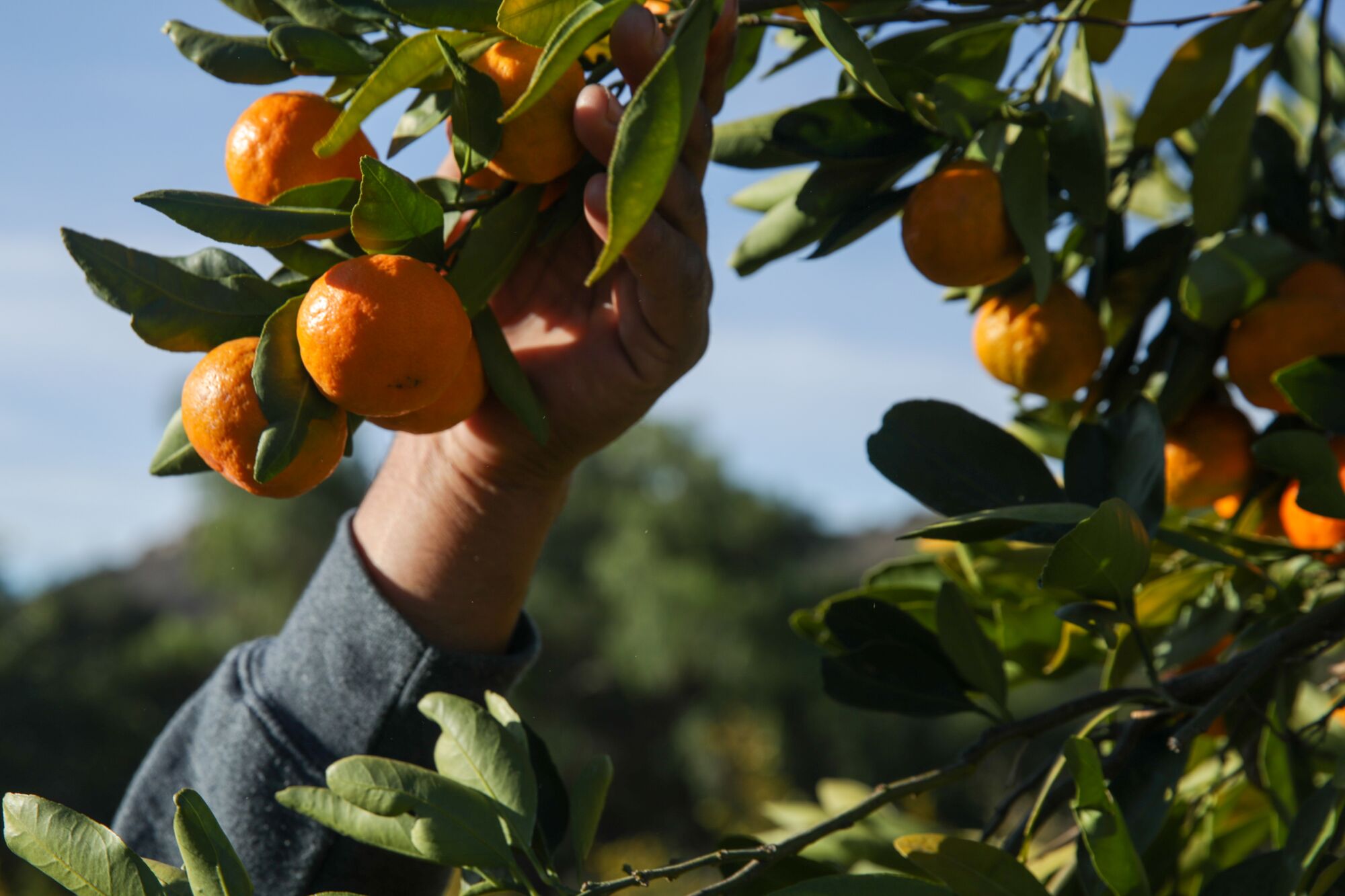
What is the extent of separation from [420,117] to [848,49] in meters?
0.15

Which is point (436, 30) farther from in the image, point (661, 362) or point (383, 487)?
point (383, 487)

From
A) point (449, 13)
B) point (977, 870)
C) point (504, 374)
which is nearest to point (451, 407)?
point (504, 374)

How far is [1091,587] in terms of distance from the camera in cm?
39

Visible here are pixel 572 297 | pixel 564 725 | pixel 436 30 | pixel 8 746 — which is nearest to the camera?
pixel 436 30

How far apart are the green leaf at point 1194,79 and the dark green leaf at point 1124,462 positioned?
0.15m

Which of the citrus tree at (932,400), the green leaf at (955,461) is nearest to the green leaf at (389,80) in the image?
the citrus tree at (932,400)

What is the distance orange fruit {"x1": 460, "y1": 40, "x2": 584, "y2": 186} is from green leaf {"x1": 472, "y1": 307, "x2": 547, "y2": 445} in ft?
0.19

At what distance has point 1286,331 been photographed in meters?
0.48

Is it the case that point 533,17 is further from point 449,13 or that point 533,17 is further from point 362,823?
point 362,823

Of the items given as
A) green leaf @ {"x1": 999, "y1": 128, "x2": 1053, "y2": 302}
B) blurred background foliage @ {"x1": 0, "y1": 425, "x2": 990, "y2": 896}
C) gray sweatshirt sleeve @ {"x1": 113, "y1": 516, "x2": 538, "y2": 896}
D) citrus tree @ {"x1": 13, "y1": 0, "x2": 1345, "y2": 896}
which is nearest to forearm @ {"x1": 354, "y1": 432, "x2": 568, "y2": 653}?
gray sweatshirt sleeve @ {"x1": 113, "y1": 516, "x2": 538, "y2": 896}

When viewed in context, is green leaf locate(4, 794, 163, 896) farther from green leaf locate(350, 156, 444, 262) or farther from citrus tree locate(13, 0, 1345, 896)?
green leaf locate(350, 156, 444, 262)

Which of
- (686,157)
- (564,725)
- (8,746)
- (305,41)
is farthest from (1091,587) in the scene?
(564,725)

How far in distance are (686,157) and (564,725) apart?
7.94 m

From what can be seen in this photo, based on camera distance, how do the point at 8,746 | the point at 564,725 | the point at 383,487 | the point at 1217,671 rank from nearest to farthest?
the point at 1217,671 < the point at 383,487 < the point at 8,746 < the point at 564,725
